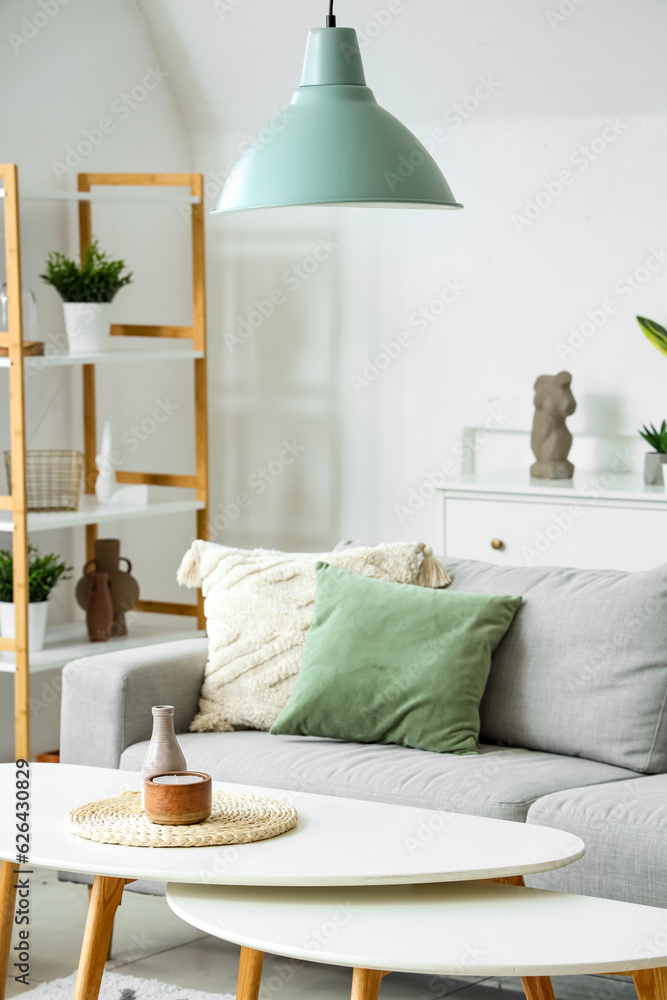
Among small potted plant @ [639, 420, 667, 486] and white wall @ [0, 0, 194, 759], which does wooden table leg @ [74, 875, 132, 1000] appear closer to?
white wall @ [0, 0, 194, 759]

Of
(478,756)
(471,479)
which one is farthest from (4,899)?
(471,479)

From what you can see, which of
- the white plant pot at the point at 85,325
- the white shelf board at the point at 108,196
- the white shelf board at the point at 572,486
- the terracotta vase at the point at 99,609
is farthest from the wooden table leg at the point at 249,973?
the white shelf board at the point at 108,196

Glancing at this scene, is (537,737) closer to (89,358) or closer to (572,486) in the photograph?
(572,486)

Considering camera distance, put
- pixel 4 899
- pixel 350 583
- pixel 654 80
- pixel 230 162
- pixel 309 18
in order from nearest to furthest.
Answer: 1. pixel 4 899
2. pixel 350 583
3. pixel 654 80
4. pixel 309 18
5. pixel 230 162

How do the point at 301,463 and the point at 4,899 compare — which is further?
the point at 301,463

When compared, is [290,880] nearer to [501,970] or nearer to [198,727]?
[501,970]

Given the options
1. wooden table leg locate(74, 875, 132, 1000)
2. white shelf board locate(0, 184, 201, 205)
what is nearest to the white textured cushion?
wooden table leg locate(74, 875, 132, 1000)

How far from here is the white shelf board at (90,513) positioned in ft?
12.0

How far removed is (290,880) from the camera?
1.77 m

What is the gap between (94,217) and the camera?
4.32m

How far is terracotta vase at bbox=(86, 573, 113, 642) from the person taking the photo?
154 inches

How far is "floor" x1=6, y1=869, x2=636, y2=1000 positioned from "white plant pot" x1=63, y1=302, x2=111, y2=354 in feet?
5.23

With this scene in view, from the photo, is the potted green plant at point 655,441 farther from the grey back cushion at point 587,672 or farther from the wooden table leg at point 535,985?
the wooden table leg at point 535,985

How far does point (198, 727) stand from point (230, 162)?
2.37 meters
